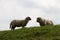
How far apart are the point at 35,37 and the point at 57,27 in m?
3.77

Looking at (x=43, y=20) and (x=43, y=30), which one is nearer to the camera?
(x=43, y=30)

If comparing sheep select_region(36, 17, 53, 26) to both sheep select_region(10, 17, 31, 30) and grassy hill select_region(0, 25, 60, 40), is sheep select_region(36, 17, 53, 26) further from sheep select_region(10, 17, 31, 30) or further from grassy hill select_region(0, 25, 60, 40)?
grassy hill select_region(0, 25, 60, 40)

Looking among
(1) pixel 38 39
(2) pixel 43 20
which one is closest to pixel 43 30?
(1) pixel 38 39

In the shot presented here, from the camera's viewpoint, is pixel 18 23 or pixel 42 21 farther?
pixel 18 23

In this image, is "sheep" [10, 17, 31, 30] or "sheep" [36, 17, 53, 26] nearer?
"sheep" [36, 17, 53, 26]

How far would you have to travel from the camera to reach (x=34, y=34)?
3253 centimetres

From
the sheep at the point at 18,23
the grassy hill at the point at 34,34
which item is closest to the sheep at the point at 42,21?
the sheep at the point at 18,23

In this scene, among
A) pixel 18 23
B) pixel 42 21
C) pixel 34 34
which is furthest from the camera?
pixel 18 23

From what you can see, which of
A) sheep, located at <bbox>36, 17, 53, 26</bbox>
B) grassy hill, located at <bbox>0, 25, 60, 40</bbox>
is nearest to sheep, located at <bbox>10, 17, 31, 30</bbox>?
sheep, located at <bbox>36, 17, 53, 26</bbox>

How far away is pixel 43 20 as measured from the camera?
42250 millimetres

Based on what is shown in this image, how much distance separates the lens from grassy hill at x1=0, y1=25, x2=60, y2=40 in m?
31.1

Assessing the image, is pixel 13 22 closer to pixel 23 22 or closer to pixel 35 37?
pixel 23 22

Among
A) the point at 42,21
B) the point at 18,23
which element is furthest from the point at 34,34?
the point at 18,23

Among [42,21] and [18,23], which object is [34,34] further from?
[18,23]
